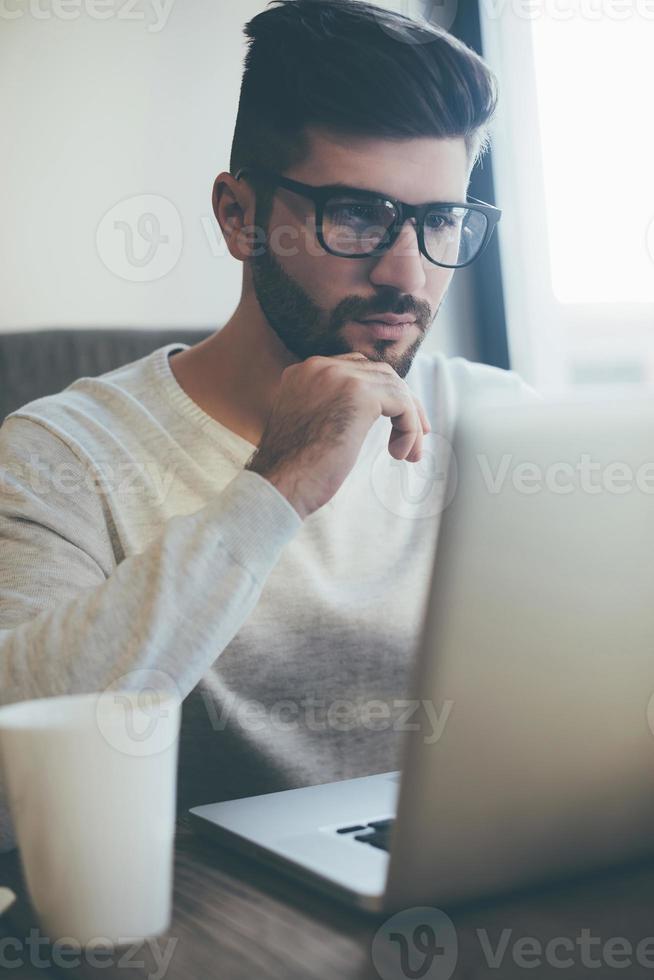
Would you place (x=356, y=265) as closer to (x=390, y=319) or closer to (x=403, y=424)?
(x=390, y=319)

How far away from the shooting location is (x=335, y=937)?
446mm

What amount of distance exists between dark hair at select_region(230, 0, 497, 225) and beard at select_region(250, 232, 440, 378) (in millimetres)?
74

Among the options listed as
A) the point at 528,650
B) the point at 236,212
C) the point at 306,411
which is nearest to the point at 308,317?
the point at 236,212

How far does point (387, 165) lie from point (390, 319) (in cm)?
17

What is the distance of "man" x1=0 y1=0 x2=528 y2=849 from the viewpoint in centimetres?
95

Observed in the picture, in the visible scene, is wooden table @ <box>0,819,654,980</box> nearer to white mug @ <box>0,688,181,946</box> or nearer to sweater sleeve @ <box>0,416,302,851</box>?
white mug @ <box>0,688,181,946</box>

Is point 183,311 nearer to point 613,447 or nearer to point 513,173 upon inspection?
point 513,173

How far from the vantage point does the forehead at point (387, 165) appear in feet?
3.44

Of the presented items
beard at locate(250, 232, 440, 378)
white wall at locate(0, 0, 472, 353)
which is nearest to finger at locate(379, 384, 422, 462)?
beard at locate(250, 232, 440, 378)

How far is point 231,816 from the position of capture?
62 centimetres

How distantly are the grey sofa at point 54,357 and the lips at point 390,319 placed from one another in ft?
1.18

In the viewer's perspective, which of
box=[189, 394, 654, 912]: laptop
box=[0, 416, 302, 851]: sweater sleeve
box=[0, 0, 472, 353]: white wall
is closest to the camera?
box=[189, 394, 654, 912]: laptop

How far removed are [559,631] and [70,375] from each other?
972mm

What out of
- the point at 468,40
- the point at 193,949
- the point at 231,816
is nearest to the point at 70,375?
the point at 231,816
